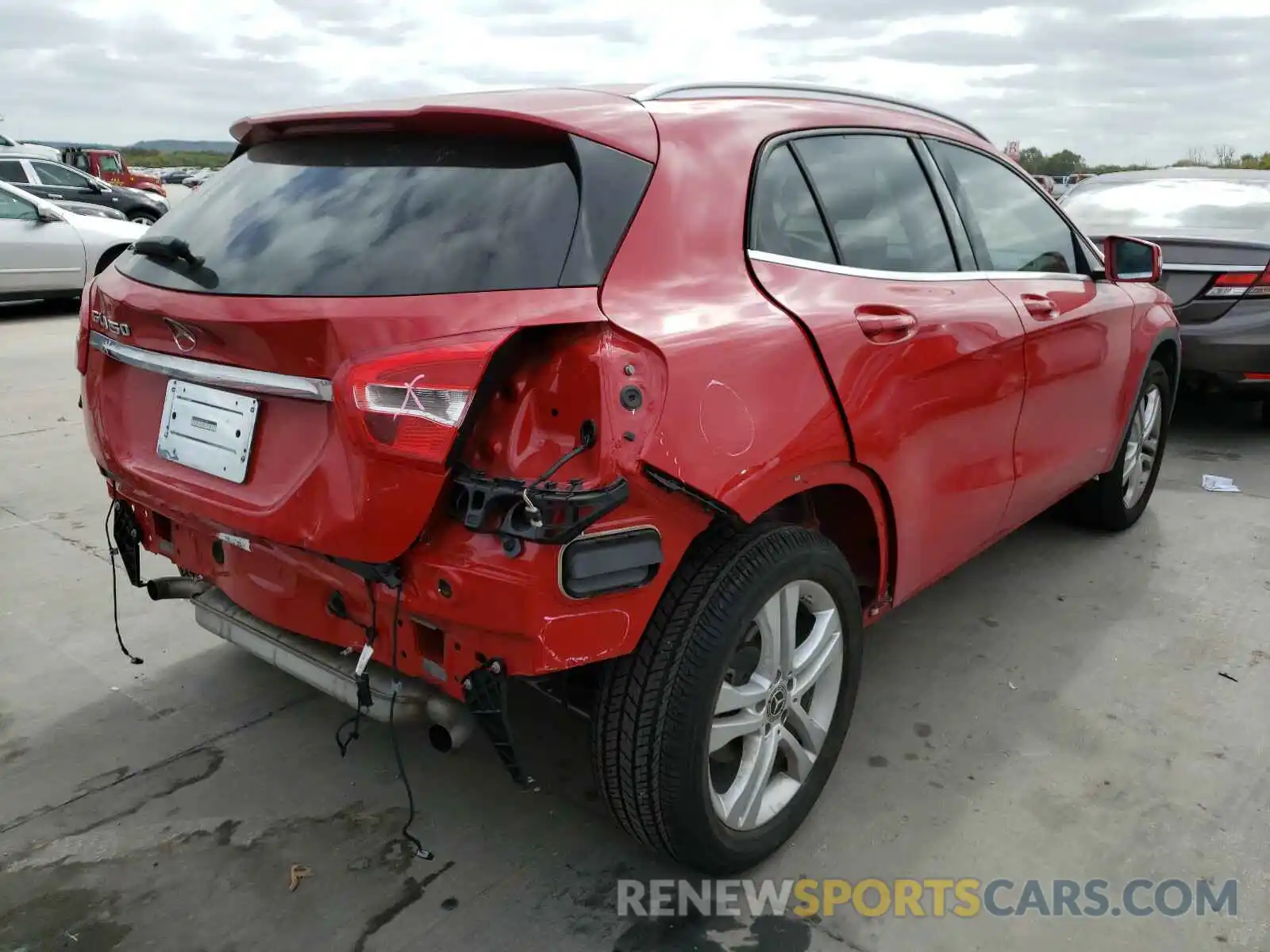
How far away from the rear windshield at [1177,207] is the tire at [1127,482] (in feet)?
6.23

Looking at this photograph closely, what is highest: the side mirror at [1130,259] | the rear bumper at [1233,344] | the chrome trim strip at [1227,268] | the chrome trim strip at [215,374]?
the side mirror at [1130,259]

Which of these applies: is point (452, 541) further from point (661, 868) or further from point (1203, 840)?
point (1203, 840)

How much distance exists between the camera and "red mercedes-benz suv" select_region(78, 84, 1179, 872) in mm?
1875

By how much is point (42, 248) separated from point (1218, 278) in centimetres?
1046

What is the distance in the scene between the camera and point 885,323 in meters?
2.54

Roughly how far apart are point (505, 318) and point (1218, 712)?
260 centimetres

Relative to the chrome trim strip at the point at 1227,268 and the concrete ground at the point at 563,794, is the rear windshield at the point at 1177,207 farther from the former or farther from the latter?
the concrete ground at the point at 563,794

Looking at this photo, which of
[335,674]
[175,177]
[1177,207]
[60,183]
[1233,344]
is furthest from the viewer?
[175,177]

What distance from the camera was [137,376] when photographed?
241cm

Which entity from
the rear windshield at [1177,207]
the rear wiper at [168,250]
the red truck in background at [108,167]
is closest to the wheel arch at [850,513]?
the rear wiper at [168,250]

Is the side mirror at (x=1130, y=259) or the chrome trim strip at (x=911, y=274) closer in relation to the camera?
the chrome trim strip at (x=911, y=274)

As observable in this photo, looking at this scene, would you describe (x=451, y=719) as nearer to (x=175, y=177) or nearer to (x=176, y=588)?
(x=176, y=588)

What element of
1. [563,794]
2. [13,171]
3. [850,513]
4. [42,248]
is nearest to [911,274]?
[850,513]

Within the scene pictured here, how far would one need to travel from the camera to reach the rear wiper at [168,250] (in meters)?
2.35
